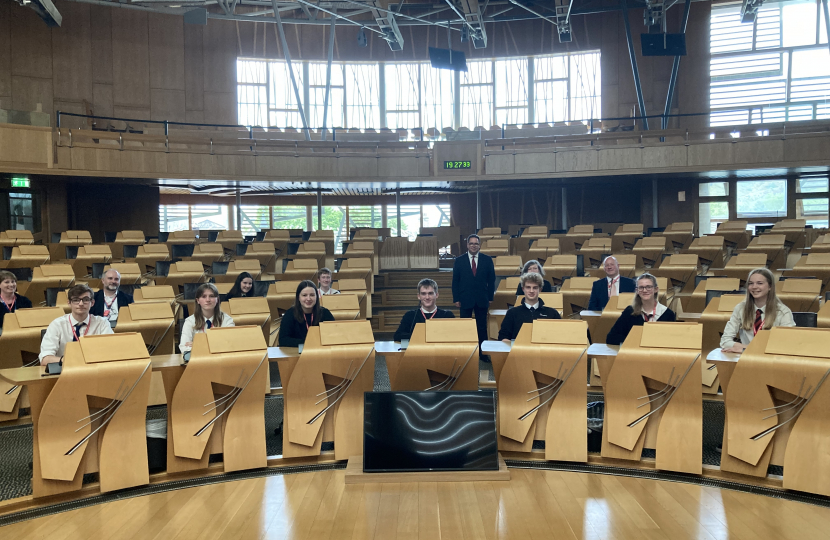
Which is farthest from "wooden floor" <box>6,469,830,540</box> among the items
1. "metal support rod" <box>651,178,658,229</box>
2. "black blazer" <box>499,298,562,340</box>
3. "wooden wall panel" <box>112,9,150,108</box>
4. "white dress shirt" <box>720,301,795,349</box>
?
"wooden wall panel" <box>112,9,150,108</box>

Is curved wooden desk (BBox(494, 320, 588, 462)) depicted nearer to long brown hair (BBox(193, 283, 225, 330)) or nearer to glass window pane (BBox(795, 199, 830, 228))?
long brown hair (BBox(193, 283, 225, 330))

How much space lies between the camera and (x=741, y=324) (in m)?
4.09

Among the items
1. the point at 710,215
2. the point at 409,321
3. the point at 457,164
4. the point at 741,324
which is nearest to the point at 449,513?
the point at 409,321

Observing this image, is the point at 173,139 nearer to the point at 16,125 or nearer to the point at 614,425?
the point at 16,125

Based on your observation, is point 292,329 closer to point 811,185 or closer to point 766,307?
point 766,307

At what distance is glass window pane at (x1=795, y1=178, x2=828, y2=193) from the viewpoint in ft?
42.7

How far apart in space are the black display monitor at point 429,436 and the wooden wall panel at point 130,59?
43.7 ft

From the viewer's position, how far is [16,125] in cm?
1056

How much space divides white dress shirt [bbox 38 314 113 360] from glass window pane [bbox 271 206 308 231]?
13.0m

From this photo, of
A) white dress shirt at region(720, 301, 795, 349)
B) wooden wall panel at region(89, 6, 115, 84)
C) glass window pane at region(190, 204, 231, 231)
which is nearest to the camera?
white dress shirt at region(720, 301, 795, 349)

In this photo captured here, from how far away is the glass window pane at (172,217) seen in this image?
1659 cm

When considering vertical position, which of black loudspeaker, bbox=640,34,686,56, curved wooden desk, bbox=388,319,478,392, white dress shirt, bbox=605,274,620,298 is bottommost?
curved wooden desk, bbox=388,319,478,392

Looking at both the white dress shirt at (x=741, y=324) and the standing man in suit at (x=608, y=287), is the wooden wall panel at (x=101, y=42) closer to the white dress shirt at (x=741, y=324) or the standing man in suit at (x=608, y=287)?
the standing man in suit at (x=608, y=287)

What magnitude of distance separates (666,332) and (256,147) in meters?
10.3
